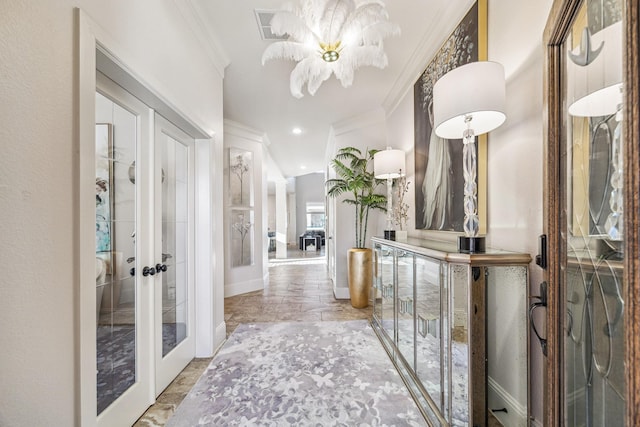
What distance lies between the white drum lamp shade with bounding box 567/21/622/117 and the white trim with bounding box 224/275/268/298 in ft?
14.9

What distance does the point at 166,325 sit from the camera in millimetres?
1996

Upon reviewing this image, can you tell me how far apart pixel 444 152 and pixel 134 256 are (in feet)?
7.93

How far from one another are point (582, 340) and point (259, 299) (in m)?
3.96

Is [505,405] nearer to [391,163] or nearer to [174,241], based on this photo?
[391,163]

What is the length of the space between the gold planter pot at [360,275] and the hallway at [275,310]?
0.49 ft

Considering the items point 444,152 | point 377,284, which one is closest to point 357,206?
point 377,284

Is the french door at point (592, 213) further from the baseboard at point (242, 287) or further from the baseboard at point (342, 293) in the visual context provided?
the baseboard at point (242, 287)

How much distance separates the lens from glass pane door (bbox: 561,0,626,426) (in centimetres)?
69

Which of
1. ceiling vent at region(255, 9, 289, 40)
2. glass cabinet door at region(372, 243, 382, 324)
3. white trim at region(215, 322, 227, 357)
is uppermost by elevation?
ceiling vent at region(255, 9, 289, 40)

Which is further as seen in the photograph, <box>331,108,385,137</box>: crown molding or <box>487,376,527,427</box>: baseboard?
<box>331,108,385,137</box>: crown molding

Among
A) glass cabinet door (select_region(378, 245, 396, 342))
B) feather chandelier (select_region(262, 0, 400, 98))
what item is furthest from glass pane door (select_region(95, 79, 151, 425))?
glass cabinet door (select_region(378, 245, 396, 342))

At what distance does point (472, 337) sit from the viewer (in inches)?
50.8

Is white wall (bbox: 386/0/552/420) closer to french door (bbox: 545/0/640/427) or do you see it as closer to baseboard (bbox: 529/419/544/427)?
baseboard (bbox: 529/419/544/427)

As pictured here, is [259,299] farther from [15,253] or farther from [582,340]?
[582,340]
